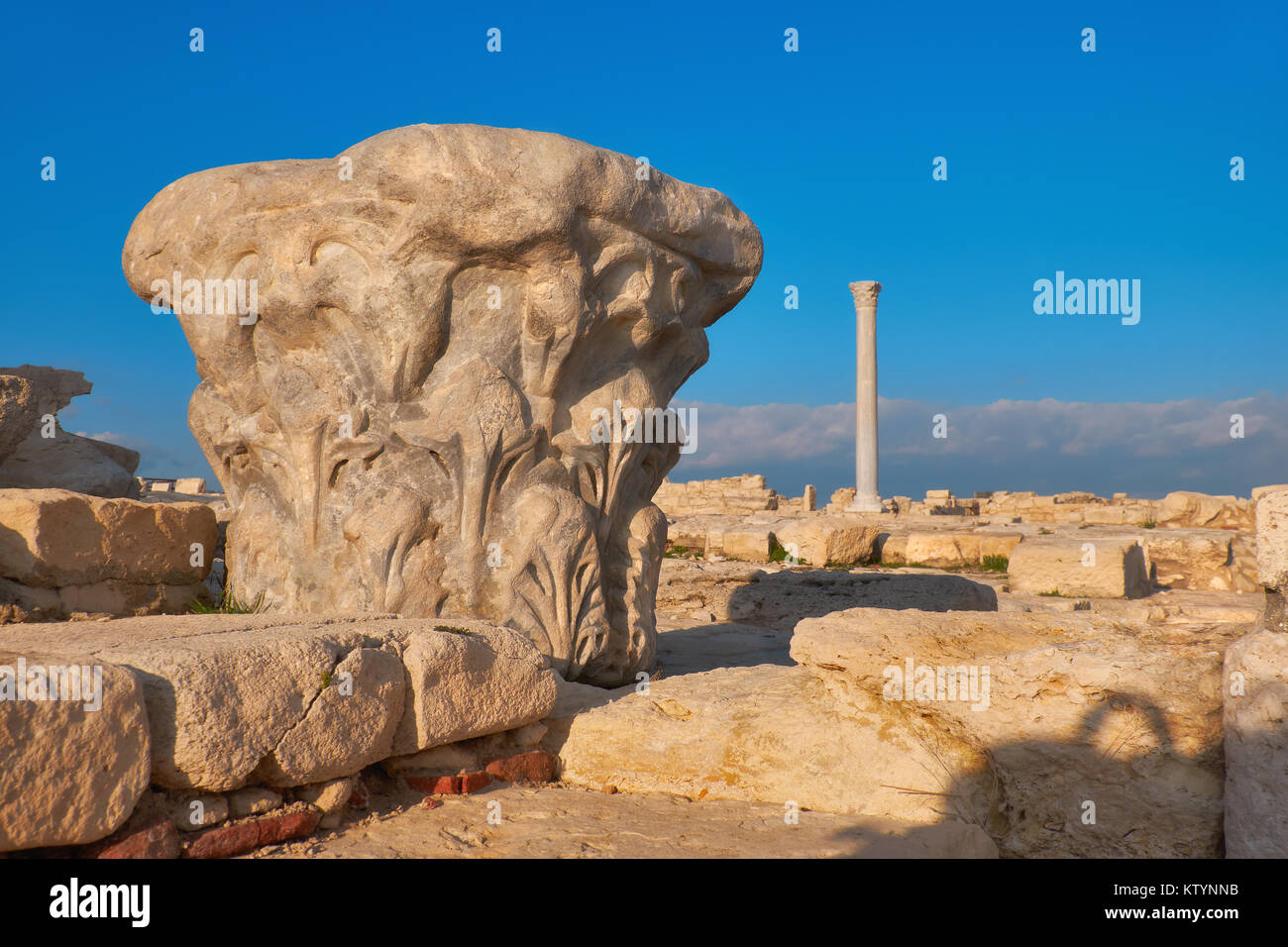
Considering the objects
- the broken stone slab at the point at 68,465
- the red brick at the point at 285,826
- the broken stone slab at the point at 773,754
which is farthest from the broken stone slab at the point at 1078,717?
the broken stone slab at the point at 68,465

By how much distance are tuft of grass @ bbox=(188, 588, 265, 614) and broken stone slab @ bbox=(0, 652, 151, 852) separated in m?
2.22

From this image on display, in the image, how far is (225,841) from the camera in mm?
2490

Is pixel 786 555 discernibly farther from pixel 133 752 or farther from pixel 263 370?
pixel 133 752

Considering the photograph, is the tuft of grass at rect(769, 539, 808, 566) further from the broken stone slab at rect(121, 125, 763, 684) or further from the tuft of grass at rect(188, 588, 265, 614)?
the tuft of grass at rect(188, 588, 265, 614)

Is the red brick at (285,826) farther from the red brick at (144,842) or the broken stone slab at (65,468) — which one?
the broken stone slab at (65,468)

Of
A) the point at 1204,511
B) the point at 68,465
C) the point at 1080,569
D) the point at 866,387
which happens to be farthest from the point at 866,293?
the point at 68,465

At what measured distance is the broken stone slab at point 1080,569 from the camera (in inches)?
373

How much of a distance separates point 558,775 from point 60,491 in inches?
102

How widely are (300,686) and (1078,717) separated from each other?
236 centimetres

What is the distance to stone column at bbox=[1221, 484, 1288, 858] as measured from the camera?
254 cm

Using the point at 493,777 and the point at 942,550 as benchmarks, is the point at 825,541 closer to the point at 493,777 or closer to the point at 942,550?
the point at 942,550

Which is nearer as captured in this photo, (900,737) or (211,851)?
(211,851)

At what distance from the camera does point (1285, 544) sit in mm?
2906

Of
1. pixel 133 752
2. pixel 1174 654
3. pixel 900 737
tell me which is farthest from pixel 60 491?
pixel 1174 654
